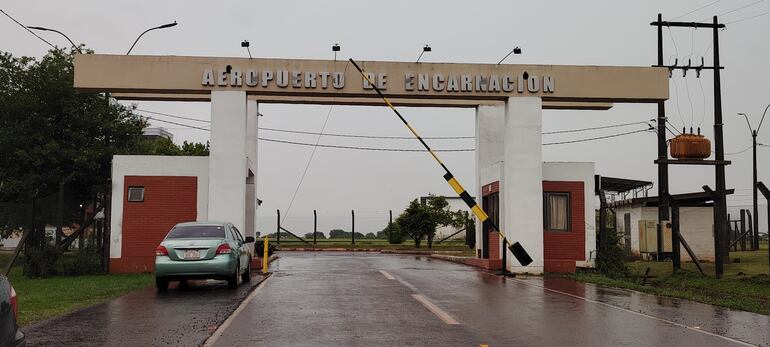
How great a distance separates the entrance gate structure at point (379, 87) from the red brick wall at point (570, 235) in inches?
69.7

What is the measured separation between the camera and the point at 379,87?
24125 millimetres

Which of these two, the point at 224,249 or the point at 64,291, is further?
the point at 64,291

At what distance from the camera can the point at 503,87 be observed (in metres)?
24.3

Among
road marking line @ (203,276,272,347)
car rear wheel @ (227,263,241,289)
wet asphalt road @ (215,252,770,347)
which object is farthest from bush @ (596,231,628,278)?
road marking line @ (203,276,272,347)

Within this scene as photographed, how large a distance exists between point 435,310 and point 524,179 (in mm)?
12704

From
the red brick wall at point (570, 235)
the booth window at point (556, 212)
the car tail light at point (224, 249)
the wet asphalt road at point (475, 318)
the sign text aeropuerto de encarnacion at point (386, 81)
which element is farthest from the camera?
the booth window at point (556, 212)

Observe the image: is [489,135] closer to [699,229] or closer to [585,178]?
[585,178]

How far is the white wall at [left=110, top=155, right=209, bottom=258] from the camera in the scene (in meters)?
23.5

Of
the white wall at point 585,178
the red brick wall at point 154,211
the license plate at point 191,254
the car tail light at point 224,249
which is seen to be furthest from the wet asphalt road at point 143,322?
the white wall at point 585,178

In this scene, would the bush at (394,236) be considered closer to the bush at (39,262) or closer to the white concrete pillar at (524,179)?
the white concrete pillar at (524,179)

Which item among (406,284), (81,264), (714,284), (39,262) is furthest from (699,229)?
(39,262)

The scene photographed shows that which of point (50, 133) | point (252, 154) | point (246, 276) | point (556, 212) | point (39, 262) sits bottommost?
point (246, 276)

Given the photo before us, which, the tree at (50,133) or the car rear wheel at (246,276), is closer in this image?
the car rear wheel at (246,276)

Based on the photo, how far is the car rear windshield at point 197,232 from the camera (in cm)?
1619
